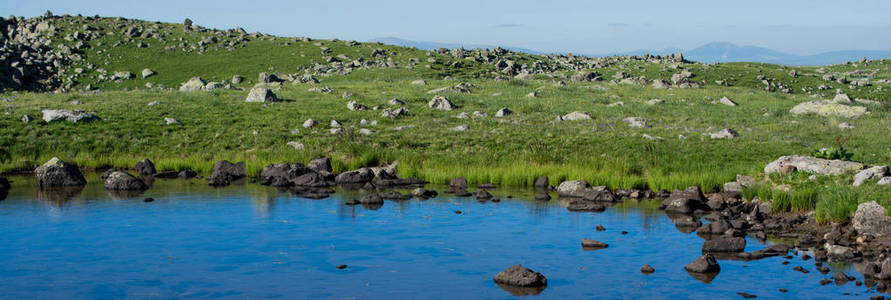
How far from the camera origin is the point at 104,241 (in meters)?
19.5

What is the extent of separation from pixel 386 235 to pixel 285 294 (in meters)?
5.82

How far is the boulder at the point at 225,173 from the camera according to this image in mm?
30844

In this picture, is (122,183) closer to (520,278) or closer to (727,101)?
(520,278)

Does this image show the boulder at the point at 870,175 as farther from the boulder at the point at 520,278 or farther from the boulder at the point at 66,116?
the boulder at the point at 66,116

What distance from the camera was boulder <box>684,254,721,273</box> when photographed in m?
16.4

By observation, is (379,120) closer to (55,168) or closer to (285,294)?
(55,168)

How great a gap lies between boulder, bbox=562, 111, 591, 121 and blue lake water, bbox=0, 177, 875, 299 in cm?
2014

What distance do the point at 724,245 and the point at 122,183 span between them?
21.8 meters

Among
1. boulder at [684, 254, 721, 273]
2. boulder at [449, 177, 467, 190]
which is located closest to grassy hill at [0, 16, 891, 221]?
boulder at [449, 177, 467, 190]

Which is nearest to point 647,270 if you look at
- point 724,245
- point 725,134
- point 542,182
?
point 724,245

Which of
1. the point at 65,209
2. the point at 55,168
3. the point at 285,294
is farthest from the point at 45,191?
the point at 285,294

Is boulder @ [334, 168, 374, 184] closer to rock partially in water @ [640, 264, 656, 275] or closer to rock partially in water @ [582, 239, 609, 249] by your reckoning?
rock partially in water @ [582, 239, 609, 249]

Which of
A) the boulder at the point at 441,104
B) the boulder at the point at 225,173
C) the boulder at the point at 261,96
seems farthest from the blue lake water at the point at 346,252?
the boulder at the point at 261,96

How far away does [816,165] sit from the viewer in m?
26.1
